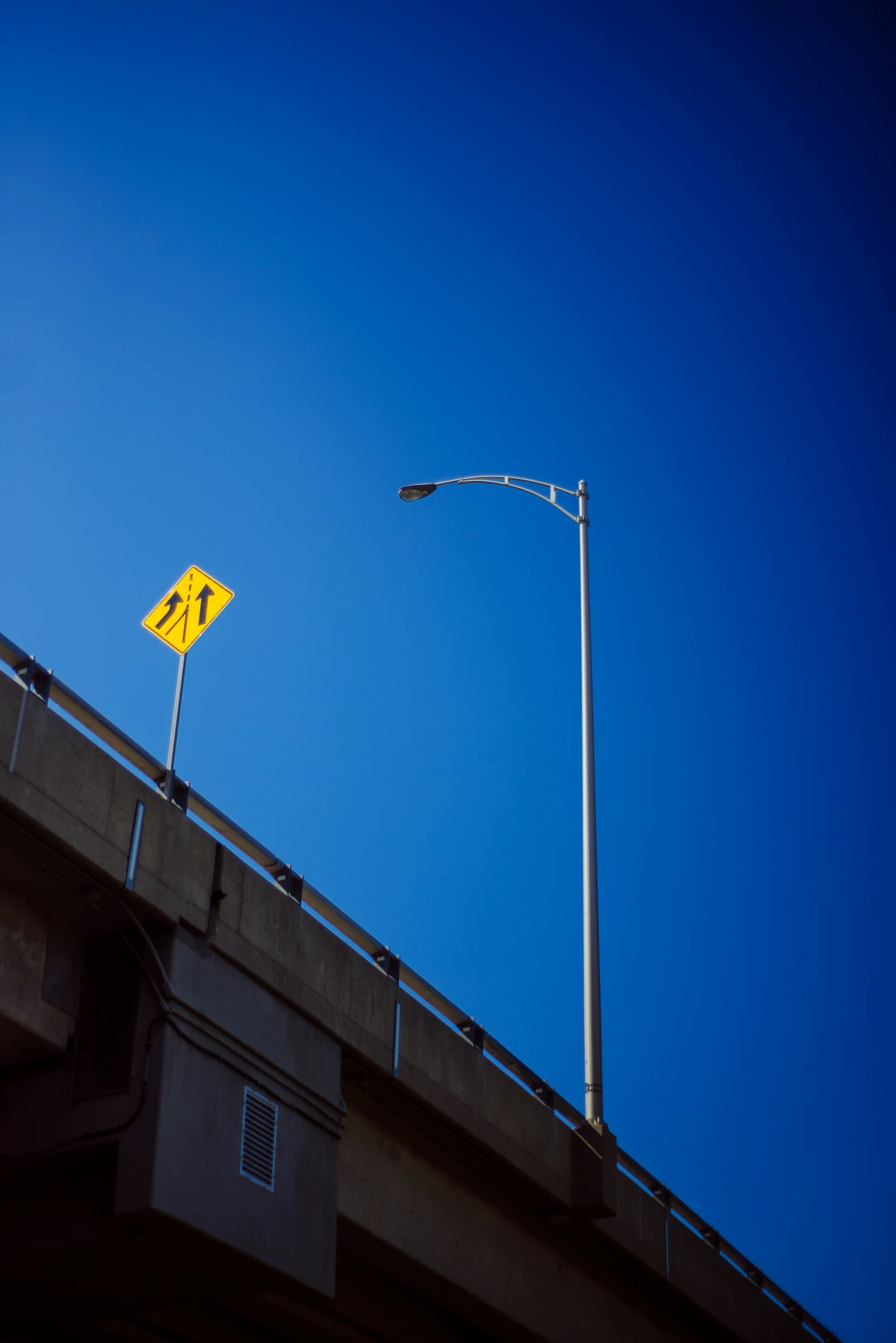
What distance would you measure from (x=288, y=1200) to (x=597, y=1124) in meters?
6.78

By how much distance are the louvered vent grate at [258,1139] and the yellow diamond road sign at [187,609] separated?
15.6 feet

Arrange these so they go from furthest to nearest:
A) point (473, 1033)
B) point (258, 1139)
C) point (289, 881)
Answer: point (473, 1033) → point (289, 881) → point (258, 1139)

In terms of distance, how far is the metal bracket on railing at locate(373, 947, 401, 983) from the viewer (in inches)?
664

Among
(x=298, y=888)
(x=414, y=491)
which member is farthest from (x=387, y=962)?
(x=414, y=491)

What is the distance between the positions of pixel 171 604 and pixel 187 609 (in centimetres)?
21

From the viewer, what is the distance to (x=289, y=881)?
1557 centimetres

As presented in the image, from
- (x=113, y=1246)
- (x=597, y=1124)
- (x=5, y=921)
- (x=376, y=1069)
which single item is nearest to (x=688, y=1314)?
(x=597, y=1124)

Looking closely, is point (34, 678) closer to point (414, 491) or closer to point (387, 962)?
point (387, 962)

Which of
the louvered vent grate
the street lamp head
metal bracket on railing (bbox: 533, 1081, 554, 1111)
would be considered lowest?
the louvered vent grate

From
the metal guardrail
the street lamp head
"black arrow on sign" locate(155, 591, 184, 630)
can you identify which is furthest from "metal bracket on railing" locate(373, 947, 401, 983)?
the street lamp head

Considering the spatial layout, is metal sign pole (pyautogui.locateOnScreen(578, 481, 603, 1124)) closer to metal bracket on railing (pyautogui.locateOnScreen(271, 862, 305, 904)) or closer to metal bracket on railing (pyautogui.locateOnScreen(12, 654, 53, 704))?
metal bracket on railing (pyautogui.locateOnScreen(271, 862, 305, 904))

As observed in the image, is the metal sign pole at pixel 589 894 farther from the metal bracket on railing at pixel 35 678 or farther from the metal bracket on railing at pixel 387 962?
the metal bracket on railing at pixel 35 678

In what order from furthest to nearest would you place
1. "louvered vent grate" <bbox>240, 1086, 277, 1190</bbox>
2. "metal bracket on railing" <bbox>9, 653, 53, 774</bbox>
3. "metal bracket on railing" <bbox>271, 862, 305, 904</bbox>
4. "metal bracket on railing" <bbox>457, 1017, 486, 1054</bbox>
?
"metal bracket on railing" <bbox>457, 1017, 486, 1054</bbox> → "metal bracket on railing" <bbox>271, 862, 305, 904</bbox> → "louvered vent grate" <bbox>240, 1086, 277, 1190</bbox> → "metal bracket on railing" <bbox>9, 653, 53, 774</bbox>

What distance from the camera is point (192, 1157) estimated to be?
12.7 m
